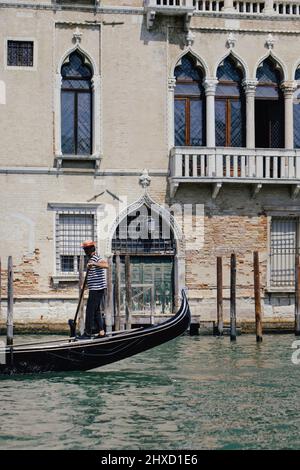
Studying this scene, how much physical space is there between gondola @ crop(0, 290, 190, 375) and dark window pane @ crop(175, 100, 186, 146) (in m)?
5.34

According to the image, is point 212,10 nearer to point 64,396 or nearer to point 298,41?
point 298,41

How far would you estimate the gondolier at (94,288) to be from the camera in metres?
11.0

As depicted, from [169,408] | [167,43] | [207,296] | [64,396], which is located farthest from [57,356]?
[167,43]

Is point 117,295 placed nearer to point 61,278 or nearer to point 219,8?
point 61,278

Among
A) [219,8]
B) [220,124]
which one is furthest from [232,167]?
[219,8]

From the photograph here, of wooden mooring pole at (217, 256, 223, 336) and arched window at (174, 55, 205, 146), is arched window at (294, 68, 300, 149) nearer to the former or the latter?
arched window at (174, 55, 205, 146)

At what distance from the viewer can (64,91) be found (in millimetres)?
A: 16062

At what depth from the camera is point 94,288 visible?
1109 centimetres

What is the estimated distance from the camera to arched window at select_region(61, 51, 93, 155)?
632 inches

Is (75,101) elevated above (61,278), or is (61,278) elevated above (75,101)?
(75,101)

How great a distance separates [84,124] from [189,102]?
151 centimetres

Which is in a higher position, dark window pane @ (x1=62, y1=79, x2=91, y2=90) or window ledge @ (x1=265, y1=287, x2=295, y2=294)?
dark window pane @ (x1=62, y1=79, x2=91, y2=90)

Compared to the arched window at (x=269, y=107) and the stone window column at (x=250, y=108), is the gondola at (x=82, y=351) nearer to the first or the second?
the stone window column at (x=250, y=108)

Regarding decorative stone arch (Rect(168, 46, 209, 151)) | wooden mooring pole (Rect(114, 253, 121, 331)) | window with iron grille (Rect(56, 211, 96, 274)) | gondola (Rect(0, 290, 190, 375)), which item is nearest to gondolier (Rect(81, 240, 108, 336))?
gondola (Rect(0, 290, 190, 375))
